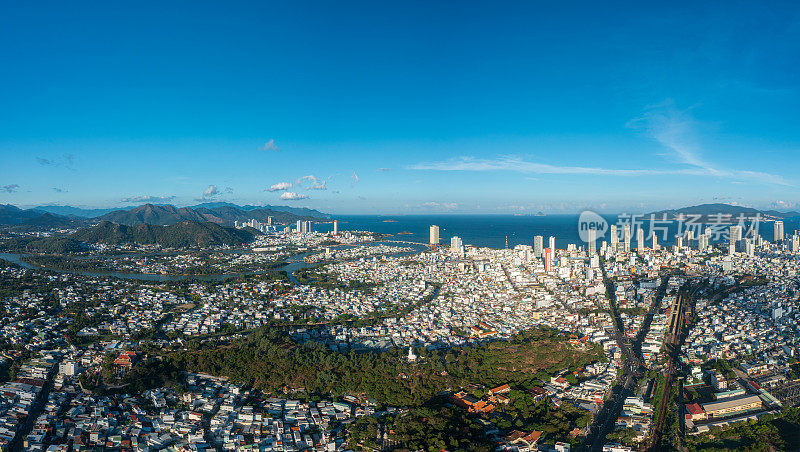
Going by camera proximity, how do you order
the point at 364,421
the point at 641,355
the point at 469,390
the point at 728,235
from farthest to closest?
the point at 728,235 → the point at 641,355 → the point at 469,390 → the point at 364,421

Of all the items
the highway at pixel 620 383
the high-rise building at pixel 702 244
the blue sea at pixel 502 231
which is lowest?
the highway at pixel 620 383

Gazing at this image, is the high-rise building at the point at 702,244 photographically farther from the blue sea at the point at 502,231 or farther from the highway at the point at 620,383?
the highway at the point at 620,383

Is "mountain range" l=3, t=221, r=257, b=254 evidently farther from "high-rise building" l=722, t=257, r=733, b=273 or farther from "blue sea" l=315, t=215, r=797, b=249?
"high-rise building" l=722, t=257, r=733, b=273

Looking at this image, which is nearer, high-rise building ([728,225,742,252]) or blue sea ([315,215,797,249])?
high-rise building ([728,225,742,252])

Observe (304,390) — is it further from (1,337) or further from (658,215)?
(658,215)

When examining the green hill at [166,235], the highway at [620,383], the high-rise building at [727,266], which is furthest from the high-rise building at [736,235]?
the green hill at [166,235]

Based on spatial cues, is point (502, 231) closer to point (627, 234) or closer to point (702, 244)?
point (627, 234)

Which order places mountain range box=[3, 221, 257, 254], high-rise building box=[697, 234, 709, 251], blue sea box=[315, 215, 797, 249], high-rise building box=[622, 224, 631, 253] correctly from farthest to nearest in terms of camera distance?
1. blue sea box=[315, 215, 797, 249]
2. mountain range box=[3, 221, 257, 254]
3. high-rise building box=[622, 224, 631, 253]
4. high-rise building box=[697, 234, 709, 251]

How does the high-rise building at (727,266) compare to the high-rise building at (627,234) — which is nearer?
the high-rise building at (727,266)

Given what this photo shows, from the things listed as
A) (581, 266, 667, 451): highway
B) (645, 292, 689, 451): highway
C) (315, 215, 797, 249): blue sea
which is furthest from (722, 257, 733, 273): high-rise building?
(315, 215, 797, 249): blue sea

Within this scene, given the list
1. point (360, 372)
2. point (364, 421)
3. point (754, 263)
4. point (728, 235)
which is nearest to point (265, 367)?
point (360, 372)

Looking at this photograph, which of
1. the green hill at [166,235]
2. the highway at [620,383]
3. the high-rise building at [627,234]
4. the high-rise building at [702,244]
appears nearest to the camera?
the highway at [620,383]
